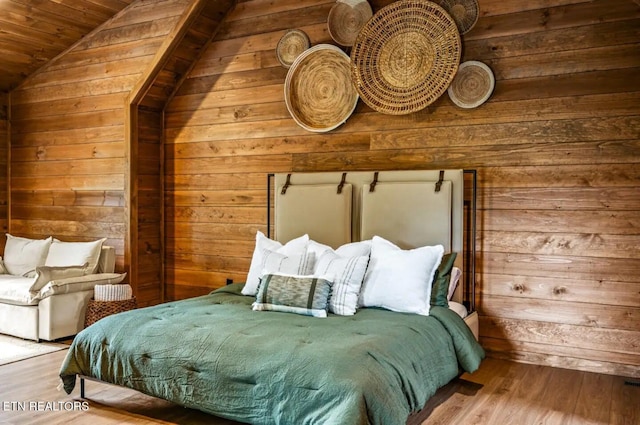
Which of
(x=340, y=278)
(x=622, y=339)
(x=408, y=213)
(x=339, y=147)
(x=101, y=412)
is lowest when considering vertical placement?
(x=101, y=412)

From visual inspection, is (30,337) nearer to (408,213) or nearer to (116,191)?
(116,191)

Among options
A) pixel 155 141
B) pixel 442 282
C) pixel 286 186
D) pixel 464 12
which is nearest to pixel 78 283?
pixel 155 141

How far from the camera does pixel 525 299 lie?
13.5ft

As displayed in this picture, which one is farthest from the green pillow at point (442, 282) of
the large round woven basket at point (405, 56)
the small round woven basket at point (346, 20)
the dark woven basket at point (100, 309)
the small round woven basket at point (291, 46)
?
the dark woven basket at point (100, 309)

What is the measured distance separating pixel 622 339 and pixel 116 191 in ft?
14.8

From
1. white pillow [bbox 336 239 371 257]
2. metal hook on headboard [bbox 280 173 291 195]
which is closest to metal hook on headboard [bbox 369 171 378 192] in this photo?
white pillow [bbox 336 239 371 257]

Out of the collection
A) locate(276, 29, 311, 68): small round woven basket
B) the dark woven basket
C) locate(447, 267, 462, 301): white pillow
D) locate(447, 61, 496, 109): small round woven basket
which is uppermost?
locate(276, 29, 311, 68): small round woven basket

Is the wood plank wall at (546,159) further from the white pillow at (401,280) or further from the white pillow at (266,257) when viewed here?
the white pillow at (266,257)

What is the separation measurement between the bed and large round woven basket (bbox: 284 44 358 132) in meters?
0.77

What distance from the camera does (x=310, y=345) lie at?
9.22 feet

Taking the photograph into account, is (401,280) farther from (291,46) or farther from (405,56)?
(291,46)

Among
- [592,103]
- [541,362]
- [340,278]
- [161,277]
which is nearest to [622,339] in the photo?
[541,362]

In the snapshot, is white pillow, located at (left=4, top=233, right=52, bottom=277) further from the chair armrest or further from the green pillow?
the green pillow

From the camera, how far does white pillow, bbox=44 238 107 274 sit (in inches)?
206
